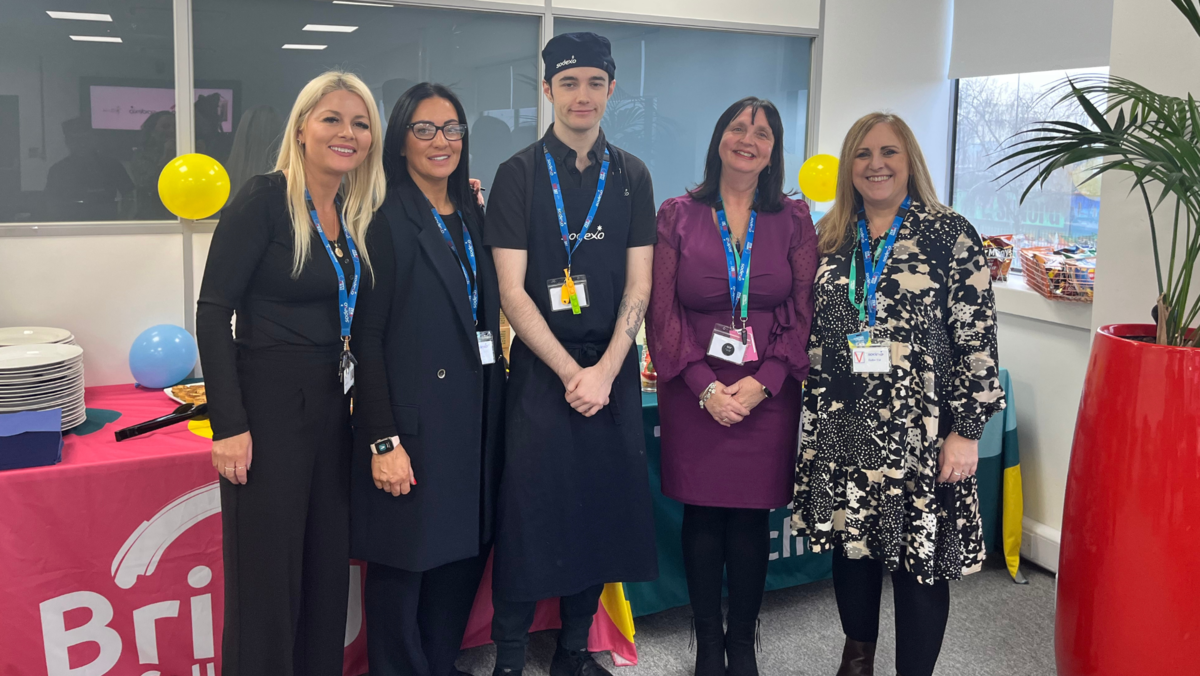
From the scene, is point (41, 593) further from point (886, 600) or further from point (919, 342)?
point (886, 600)

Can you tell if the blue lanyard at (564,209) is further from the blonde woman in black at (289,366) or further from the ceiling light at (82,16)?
the ceiling light at (82,16)

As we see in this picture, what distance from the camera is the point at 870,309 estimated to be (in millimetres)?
2100

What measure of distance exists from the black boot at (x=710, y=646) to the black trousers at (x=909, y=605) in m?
0.37

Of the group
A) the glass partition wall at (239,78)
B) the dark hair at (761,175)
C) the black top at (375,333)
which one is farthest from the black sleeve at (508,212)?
the glass partition wall at (239,78)

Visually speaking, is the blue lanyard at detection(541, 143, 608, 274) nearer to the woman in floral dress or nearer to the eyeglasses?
the eyeglasses

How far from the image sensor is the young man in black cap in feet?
6.82

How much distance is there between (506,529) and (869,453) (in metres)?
0.93

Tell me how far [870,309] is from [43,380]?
2.18 m

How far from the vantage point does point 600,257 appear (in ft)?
6.98

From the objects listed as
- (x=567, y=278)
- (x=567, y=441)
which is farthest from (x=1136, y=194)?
→ (x=567, y=441)

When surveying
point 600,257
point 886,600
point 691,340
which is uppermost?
point 600,257

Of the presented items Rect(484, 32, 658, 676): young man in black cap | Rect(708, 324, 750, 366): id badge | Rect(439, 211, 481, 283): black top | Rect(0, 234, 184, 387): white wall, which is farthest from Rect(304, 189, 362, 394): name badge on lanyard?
Rect(0, 234, 184, 387): white wall

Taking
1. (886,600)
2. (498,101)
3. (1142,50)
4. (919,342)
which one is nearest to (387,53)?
(498,101)

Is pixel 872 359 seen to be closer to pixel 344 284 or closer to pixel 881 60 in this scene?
pixel 344 284
